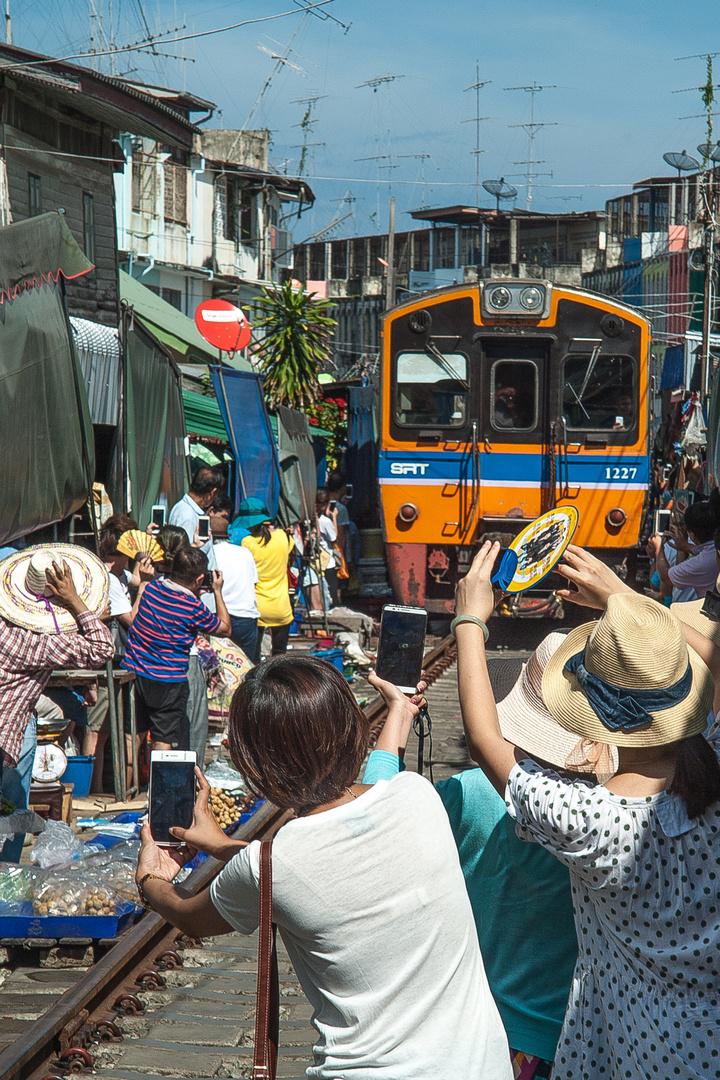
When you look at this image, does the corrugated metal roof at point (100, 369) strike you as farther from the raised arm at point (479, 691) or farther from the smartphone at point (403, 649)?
the raised arm at point (479, 691)

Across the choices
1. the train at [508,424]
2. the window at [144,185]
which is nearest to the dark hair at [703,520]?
the train at [508,424]

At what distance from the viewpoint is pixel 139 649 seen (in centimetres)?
751

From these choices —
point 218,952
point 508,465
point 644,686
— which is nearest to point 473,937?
point 644,686

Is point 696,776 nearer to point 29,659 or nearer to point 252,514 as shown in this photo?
point 29,659

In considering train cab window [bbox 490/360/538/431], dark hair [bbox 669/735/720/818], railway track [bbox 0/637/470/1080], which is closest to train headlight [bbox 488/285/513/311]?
train cab window [bbox 490/360/538/431]

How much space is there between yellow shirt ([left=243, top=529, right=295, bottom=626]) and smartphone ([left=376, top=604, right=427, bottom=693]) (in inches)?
295

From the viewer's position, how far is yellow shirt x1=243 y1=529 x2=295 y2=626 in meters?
10.7

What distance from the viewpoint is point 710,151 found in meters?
27.0

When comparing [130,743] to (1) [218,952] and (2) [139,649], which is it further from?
(1) [218,952]

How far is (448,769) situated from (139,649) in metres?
2.26

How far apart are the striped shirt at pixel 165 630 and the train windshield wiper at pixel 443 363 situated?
6.16m

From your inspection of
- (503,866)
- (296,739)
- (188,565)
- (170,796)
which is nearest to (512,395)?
(188,565)

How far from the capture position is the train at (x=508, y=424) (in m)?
12.8

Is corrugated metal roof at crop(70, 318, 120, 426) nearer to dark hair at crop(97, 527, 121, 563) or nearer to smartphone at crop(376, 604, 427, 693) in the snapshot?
dark hair at crop(97, 527, 121, 563)
